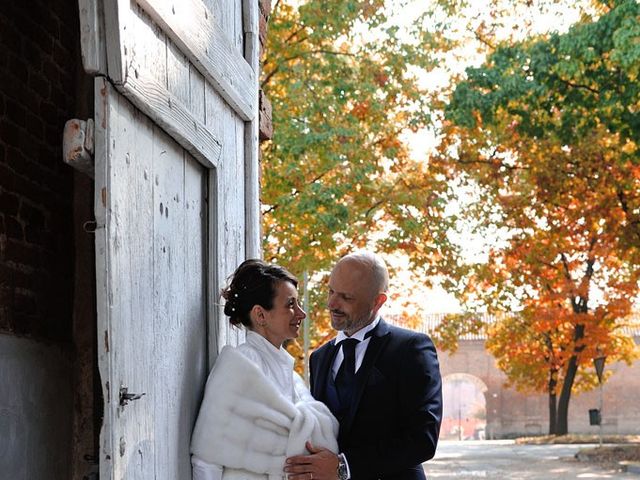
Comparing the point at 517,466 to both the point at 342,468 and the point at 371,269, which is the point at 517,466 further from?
the point at 342,468

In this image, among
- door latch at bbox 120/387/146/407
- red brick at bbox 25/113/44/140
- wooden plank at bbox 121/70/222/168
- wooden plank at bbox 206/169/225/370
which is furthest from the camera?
red brick at bbox 25/113/44/140

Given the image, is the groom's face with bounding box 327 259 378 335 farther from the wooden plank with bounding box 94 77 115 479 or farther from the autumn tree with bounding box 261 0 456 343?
the autumn tree with bounding box 261 0 456 343

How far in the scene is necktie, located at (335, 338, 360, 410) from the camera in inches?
187

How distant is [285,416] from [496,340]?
3546cm

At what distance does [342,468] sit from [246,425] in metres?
0.49

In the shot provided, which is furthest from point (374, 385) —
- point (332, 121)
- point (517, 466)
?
point (517, 466)

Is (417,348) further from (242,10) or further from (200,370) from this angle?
(242,10)

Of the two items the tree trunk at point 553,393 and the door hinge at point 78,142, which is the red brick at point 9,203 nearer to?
the door hinge at point 78,142

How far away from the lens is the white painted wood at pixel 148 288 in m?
3.28

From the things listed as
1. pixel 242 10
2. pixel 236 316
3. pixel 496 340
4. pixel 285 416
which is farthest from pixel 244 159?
pixel 496 340

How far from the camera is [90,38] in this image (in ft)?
10.9

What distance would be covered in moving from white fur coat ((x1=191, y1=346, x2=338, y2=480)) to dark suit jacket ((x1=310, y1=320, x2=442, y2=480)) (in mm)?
393

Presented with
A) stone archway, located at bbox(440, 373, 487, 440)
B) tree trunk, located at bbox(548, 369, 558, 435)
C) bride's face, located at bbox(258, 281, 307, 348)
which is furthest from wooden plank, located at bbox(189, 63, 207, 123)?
stone archway, located at bbox(440, 373, 487, 440)

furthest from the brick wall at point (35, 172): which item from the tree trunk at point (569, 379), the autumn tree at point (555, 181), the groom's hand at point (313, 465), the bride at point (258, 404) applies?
the tree trunk at point (569, 379)
